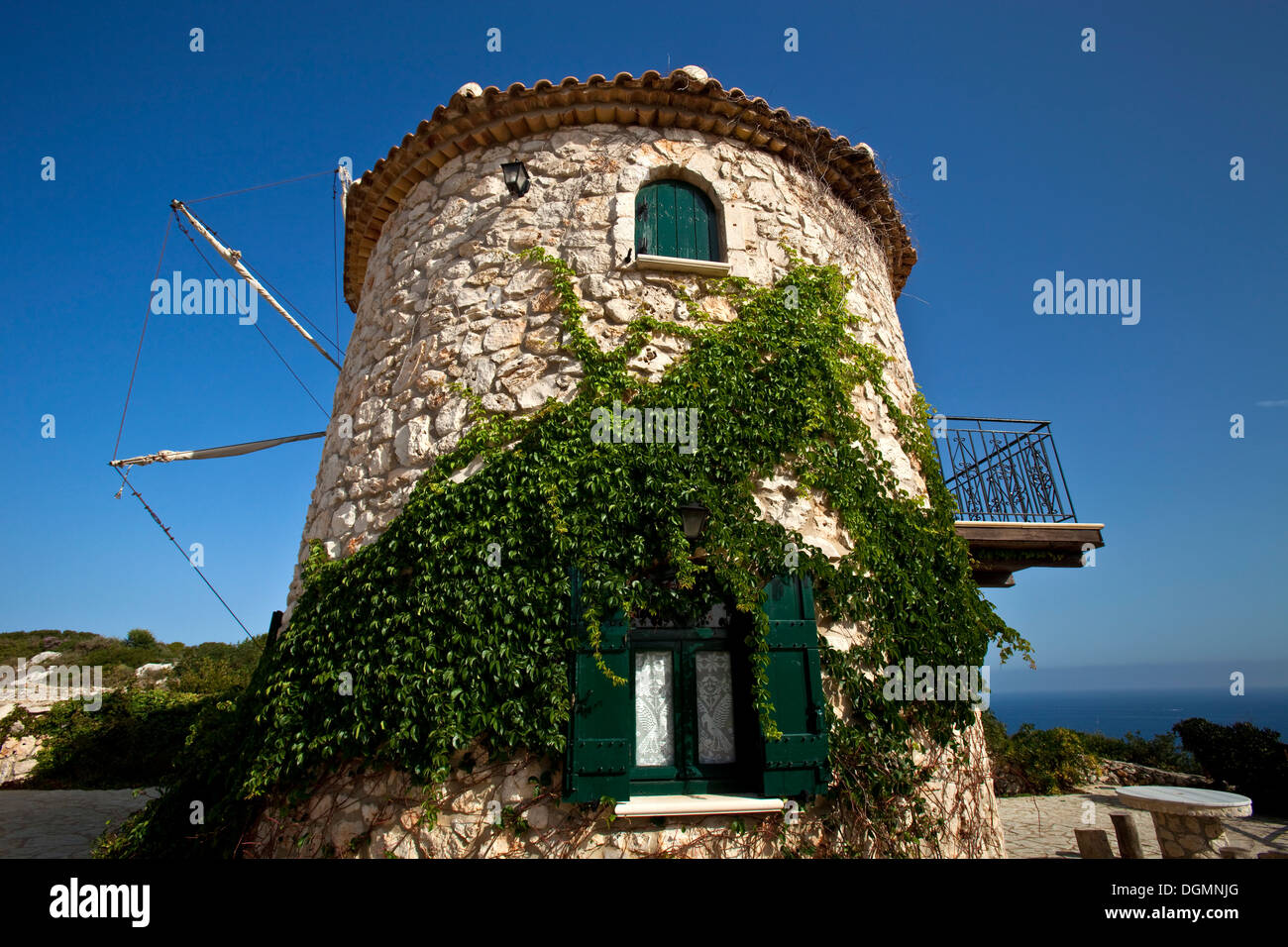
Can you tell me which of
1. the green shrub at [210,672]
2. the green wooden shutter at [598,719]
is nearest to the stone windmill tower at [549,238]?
the green wooden shutter at [598,719]

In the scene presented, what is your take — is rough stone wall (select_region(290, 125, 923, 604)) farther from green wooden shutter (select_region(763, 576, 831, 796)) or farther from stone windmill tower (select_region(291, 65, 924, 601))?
green wooden shutter (select_region(763, 576, 831, 796))

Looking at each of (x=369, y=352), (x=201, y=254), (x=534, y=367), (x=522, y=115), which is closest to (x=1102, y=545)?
(x=534, y=367)

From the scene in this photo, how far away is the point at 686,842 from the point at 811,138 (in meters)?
6.28

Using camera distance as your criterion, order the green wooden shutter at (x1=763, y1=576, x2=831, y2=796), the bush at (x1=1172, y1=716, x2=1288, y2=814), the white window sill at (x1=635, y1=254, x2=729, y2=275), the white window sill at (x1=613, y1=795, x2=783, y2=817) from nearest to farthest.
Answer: the white window sill at (x1=613, y1=795, x2=783, y2=817), the green wooden shutter at (x1=763, y1=576, x2=831, y2=796), the white window sill at (x1=635, y1=254, x2=729, y2=275), the bush at (x1=1172, y1=716, x2=1288, y2=814)

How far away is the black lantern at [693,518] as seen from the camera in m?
4.47

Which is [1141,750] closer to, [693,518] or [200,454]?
[693,518]

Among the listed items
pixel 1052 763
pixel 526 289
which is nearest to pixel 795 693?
pixel 526 289

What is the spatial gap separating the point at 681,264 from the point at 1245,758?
39.6 feet

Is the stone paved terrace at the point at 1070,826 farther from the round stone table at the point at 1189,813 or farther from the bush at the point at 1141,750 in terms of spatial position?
the bush at the point at 1141,750

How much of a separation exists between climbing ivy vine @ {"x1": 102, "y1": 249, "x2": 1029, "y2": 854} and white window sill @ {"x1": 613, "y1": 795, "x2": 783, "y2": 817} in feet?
1.47

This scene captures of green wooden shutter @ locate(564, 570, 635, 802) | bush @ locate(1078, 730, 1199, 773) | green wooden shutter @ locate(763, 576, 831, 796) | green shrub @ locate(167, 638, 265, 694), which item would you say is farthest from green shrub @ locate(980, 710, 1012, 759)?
green shrub @ locate(167, 638, 265, 694)

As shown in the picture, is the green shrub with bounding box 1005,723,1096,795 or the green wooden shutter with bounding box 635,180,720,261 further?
the green shrub with bounding box 1005,723,1096,795

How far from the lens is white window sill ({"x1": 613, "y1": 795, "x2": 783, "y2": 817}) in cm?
384

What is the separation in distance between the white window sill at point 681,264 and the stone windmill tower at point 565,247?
17 mm
